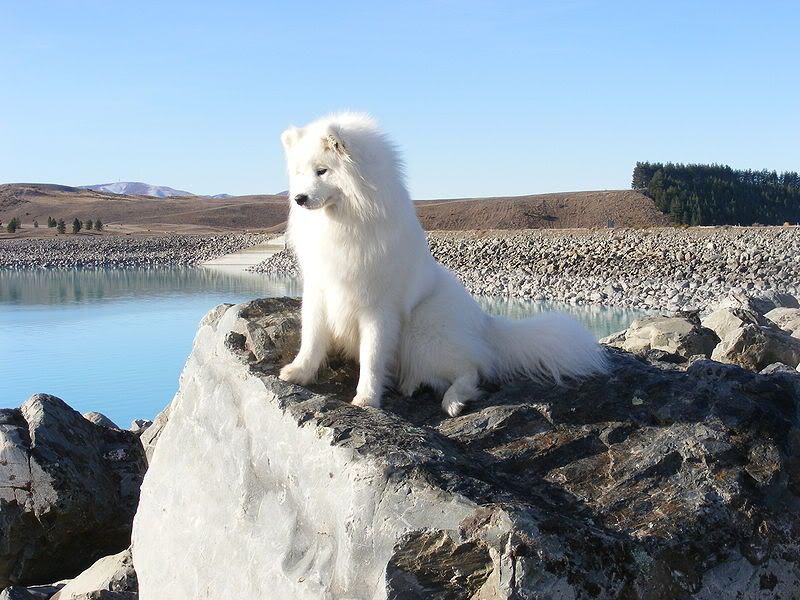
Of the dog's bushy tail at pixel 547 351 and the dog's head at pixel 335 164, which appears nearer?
the dog's head at pixel 335 164

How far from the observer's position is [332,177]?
388 cm

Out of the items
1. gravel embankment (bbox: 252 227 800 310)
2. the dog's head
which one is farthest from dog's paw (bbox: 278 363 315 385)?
gravel embankment (bbox: 252 227 800 310)

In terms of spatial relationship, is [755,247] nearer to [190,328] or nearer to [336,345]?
[190,328]

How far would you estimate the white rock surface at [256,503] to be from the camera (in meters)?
2.92

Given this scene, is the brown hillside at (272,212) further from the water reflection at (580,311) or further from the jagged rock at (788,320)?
the jagged rock at (788,320)

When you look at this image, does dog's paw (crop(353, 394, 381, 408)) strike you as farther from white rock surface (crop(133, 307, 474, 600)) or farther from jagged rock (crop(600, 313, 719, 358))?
jagged rock (crop(600, 313, 719, 358))

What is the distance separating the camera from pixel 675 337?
7.95 metres

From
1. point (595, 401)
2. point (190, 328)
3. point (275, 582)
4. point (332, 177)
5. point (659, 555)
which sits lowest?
point (190, 328)

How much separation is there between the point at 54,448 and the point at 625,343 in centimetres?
570

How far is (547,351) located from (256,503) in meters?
1.65

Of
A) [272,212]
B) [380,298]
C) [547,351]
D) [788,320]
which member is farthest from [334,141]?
[272,212]

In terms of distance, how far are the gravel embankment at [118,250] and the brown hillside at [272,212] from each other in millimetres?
6259

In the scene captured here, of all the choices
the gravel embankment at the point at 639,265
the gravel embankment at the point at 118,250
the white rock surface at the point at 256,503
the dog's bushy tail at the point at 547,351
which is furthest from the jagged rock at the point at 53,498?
the gravel embankment at the point at 118,250

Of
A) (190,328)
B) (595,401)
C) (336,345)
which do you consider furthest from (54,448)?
(190,328)
